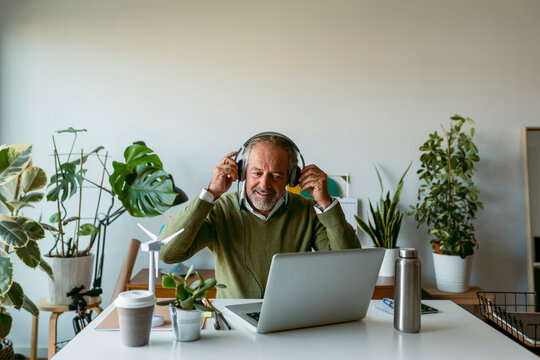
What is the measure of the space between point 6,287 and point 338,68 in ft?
8.31

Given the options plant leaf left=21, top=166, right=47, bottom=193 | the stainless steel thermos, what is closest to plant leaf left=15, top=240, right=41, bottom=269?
plant leaf left=21, top=166, right=47, bottom=193

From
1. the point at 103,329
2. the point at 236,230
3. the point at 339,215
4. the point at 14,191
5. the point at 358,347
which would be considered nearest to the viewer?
the point at 358,347

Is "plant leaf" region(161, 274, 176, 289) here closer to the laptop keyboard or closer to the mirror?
the laptop keyboard

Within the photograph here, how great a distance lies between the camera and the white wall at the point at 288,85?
3.24 metres

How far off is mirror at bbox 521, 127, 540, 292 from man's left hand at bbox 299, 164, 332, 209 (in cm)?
201

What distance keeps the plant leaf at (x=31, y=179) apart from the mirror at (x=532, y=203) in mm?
3286

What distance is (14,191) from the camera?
257 centimetres

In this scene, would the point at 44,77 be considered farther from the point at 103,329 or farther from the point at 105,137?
the point at 103,329

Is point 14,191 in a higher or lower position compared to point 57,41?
lower

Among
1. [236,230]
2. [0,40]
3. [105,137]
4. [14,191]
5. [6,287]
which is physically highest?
[0,40]

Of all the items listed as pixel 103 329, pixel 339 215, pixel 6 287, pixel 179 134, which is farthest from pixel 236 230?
pixel 179 134

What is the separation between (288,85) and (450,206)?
1.43 metres

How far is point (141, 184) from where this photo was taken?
2721 mm

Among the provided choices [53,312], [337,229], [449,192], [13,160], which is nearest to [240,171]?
[337,229]
